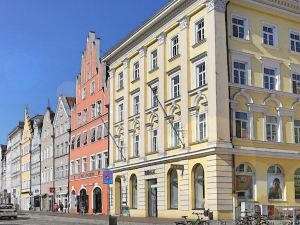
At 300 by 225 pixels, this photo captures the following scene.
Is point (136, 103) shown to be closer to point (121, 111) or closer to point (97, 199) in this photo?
point (121, 111)

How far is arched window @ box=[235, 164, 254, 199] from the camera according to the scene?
35312 millimetres

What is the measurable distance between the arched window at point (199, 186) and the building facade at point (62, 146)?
105 ft

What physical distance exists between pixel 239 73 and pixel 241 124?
3491mm

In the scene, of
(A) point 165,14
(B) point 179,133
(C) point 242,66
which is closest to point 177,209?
(B) point 179,133

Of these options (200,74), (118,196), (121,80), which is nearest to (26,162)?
(118,196)

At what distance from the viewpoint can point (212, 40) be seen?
35.7 meters

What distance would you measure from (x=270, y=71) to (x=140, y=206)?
1544 centimetres

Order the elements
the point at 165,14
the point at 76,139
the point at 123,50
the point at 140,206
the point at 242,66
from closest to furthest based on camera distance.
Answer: the point at 242,66, the point at 165,14, the point at 140,206, the point at 123,50, the point at 76,139

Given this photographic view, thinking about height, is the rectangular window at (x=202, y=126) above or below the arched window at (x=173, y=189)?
above

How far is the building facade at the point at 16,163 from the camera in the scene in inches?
4075

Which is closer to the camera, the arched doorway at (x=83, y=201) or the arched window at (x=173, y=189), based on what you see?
the arched window at (x=173, y=189)

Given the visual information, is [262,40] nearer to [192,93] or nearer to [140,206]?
[192,93]

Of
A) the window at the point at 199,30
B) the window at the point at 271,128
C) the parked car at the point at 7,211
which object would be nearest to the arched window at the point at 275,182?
the window at the point at 271,128

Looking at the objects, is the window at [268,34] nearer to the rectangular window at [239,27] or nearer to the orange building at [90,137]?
the rectangular window at [239,27]
